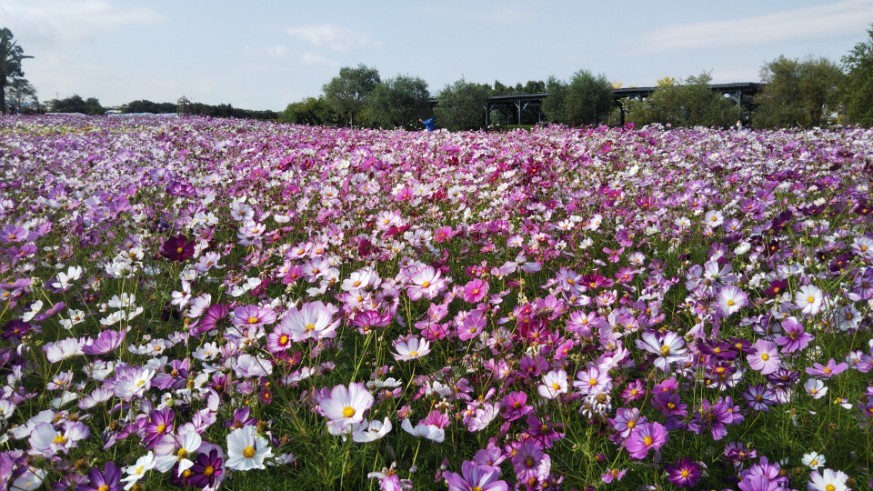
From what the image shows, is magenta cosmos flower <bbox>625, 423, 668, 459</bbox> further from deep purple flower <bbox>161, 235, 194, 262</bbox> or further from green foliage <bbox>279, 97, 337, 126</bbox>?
green foliage <bbox>279, 97, 337, 126</bbox>

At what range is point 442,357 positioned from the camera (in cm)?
226

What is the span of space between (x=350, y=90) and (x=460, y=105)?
1237 centimetres

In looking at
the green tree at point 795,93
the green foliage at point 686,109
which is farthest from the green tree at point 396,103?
the green tree at point 795,93

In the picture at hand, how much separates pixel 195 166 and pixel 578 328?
16.0 ft

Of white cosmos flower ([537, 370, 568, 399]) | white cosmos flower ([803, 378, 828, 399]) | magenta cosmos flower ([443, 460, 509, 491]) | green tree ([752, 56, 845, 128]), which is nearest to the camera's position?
magenta cosmos flower ([443, 460, 509, 491])

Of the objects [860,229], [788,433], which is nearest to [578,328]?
[788,433]

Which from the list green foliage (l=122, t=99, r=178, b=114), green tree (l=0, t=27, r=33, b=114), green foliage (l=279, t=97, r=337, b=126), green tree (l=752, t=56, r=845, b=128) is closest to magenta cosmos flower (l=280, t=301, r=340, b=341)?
green tree (l=752, t=56, r=845, b=128)

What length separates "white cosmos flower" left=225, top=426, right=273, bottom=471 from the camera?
1.29 m

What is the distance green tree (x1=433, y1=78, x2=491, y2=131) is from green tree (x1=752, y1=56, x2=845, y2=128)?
15228 mm

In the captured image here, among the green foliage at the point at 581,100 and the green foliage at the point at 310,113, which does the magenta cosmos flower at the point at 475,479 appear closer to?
the green foliage at the point at 581,100

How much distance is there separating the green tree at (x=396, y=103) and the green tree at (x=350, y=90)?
276 inches

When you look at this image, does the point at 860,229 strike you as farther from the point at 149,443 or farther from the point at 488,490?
the point at 149,443

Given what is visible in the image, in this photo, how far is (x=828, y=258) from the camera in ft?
9.58

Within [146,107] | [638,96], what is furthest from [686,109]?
[146,107]
